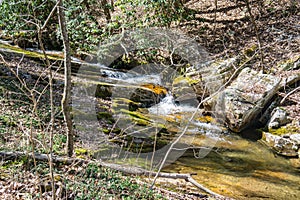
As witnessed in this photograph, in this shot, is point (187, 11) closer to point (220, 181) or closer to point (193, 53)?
point (193, 53)

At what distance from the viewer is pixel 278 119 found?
7.62 meters

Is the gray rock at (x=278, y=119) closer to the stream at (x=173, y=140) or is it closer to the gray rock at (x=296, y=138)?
the gray rock at (x=296, y=138)

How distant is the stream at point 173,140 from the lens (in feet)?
18.1

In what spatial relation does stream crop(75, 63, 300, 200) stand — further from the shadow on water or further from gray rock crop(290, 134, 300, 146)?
gray rock crop(290, 134, 300, 146)

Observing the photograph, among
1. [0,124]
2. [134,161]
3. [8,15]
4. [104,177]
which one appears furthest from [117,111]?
[8,15]

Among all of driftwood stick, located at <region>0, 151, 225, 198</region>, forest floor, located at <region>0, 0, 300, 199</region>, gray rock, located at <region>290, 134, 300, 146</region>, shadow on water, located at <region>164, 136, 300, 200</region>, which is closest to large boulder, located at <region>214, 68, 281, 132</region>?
forest floor, located at <region>0, 0, 300, 199</region>

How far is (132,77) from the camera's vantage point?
11312 mm

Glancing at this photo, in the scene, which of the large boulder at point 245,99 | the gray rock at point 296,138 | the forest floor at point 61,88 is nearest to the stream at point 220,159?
the large boulder at point 245,99

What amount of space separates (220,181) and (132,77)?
6.65m

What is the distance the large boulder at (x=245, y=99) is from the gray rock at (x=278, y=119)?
0.42 m

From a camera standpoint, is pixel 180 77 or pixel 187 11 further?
pixel 187 11

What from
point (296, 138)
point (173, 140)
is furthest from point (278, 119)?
point (173, 140)

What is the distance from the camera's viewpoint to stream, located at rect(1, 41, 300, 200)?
5.52 meters

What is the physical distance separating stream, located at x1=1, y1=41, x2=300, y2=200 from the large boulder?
1.38 feet
